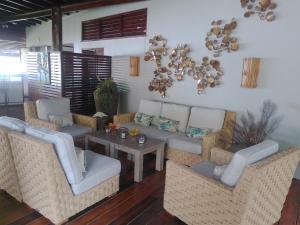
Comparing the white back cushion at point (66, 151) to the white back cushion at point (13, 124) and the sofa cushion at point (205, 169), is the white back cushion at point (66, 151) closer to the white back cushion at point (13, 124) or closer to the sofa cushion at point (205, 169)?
the white back cushion at point (13, 124)

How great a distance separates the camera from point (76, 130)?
395cm

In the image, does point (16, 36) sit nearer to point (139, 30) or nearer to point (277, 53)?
point (139, 30)

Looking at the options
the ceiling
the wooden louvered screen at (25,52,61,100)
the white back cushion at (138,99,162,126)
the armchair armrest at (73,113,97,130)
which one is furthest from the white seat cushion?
the ceiling

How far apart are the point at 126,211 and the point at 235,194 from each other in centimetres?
119

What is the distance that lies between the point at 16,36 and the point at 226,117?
8.38 m

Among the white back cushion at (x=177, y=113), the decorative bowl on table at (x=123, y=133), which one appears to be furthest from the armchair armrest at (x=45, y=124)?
the white back cushion at (x=177, y=113)

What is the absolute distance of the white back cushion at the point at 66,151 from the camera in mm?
2000

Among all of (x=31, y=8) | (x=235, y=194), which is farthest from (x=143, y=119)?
(x=31, y=8)

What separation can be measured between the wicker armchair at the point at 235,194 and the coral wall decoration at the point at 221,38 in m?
2.23

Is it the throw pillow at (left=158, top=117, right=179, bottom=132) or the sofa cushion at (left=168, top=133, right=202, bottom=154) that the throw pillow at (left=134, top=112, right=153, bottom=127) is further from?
the sofa cushion at (left=168, top=133, right=202, bottom=154)

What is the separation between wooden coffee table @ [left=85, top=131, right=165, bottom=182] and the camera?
3057 millimetres

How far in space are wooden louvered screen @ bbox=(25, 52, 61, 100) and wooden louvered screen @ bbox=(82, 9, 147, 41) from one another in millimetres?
1542

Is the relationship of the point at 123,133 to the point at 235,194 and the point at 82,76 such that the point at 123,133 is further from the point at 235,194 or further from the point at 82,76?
the point at 82,76

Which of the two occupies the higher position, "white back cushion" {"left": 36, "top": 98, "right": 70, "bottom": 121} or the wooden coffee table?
"white back cushion" {"left": 36, "top": 98, "right": 70, "bottom": 121}
